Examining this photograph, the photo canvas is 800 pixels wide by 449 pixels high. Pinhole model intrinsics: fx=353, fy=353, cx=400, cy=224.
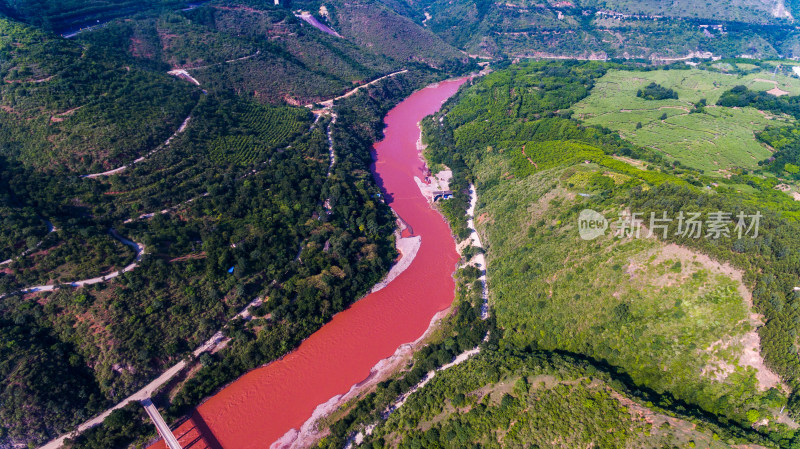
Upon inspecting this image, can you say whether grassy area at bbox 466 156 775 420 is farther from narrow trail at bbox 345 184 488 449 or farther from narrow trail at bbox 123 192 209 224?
narrow trail at bbox 123 192 209 224

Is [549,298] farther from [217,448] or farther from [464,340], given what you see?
[217,448]

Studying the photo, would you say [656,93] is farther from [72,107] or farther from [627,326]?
[72,107]

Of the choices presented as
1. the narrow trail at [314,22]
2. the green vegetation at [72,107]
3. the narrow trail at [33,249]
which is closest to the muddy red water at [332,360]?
the narrow trail at [33,249]

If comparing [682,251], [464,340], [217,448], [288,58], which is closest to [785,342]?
[682,251]

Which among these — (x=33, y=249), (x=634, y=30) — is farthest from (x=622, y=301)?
(x=634, y=30)

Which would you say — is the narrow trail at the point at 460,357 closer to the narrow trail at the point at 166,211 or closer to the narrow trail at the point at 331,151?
the narrow trail at the point at 331,151
